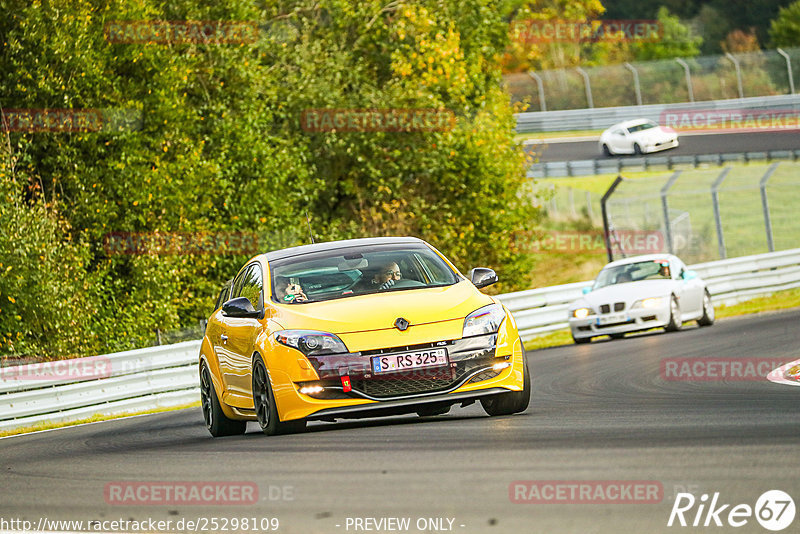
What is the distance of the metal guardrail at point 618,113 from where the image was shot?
174 ft

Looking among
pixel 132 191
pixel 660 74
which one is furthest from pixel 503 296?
pixel 660 74

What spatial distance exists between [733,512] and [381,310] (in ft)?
14.4

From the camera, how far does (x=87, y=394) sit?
1756 centimetres

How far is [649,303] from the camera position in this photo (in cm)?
2084

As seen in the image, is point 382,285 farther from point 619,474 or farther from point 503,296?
point 503,296

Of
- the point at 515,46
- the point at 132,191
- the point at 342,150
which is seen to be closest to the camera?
the point at 132,191

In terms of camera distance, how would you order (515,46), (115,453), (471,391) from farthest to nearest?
1. (515,46)
2. (115,453)
3. (471,391)

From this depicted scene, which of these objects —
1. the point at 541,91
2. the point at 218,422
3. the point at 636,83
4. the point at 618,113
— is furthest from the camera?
the point at 541,91

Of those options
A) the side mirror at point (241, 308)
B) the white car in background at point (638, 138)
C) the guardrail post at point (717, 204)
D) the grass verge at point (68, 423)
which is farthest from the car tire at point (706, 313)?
the white car in background at point (638, 138)

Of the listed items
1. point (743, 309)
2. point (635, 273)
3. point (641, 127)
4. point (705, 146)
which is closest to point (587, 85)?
point (641, 127)

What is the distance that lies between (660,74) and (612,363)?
144 ft
